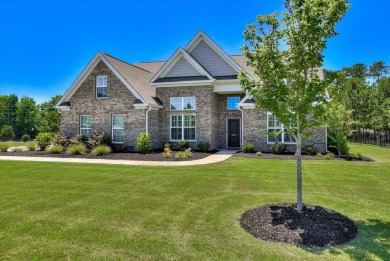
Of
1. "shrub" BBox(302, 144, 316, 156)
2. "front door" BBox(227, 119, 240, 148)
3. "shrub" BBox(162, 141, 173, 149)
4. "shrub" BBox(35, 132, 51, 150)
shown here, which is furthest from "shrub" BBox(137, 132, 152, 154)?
"shrub" BBox(302, 144, 316, 156)

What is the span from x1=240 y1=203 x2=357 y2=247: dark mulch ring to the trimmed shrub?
15.4 meters

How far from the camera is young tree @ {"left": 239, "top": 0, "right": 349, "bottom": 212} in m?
5.56

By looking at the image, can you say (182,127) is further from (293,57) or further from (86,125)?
(293,57)

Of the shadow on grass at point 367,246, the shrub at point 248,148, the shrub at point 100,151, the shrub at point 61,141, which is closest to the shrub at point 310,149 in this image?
the shrub at point 248,148

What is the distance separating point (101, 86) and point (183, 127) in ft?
23.5

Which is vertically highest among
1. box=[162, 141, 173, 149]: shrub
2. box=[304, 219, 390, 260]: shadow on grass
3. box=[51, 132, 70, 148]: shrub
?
box=[51, 132, 70, 148]: shrub

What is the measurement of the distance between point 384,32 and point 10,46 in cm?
3731

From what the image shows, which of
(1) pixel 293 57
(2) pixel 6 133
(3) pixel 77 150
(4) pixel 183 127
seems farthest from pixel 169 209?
(2) pixel 6 133

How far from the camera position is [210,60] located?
2091cm

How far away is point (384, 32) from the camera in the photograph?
26.0 metres

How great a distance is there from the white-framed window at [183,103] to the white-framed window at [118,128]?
4015 mm

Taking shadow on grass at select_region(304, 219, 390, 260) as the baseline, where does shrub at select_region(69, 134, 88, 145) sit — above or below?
above

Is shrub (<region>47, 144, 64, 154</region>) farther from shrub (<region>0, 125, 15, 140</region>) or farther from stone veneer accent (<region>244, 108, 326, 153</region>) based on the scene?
shrub (<region>0, 125, 15, 140</region>)

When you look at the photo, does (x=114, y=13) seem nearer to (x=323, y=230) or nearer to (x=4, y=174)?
(x=4, y=174)
